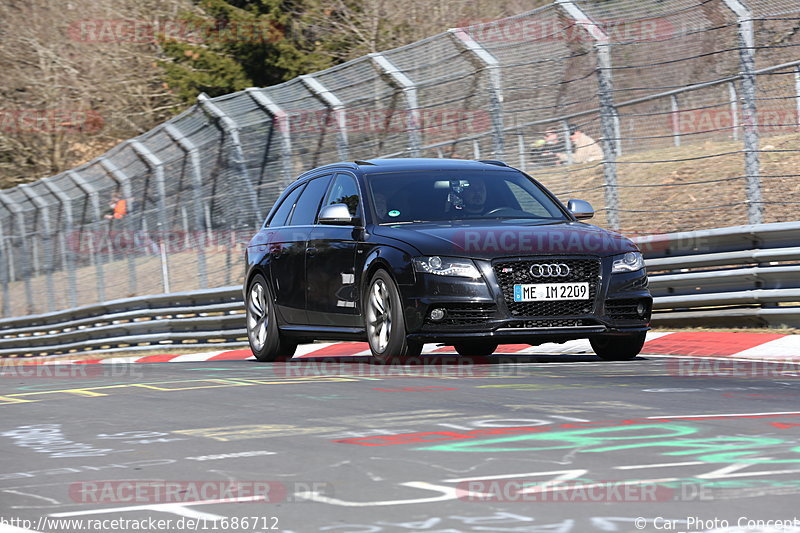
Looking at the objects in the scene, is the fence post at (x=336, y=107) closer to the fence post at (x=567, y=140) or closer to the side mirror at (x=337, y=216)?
the fence post at (x=567, y=140)

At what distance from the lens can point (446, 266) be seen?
1017cm

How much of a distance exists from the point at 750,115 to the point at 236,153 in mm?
8465

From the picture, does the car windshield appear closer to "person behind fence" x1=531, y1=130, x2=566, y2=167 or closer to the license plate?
the license plate

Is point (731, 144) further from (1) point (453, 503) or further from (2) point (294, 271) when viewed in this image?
(1) point (453, 503)

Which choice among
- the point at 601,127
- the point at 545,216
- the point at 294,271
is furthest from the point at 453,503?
the point at 601,127

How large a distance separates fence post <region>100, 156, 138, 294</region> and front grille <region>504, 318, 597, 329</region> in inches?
533

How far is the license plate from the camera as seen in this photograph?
10.2m

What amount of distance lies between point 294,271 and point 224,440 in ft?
19.0

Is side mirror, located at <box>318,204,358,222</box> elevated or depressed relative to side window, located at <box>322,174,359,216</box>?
depressed

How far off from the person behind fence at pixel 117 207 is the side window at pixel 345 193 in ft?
37.5

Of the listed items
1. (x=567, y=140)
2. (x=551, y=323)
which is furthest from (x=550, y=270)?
(x=567, y=140)

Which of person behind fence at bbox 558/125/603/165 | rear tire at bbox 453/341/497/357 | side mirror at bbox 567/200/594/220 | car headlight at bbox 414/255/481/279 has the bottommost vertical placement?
rear tire at bbox 453/341/497/357
